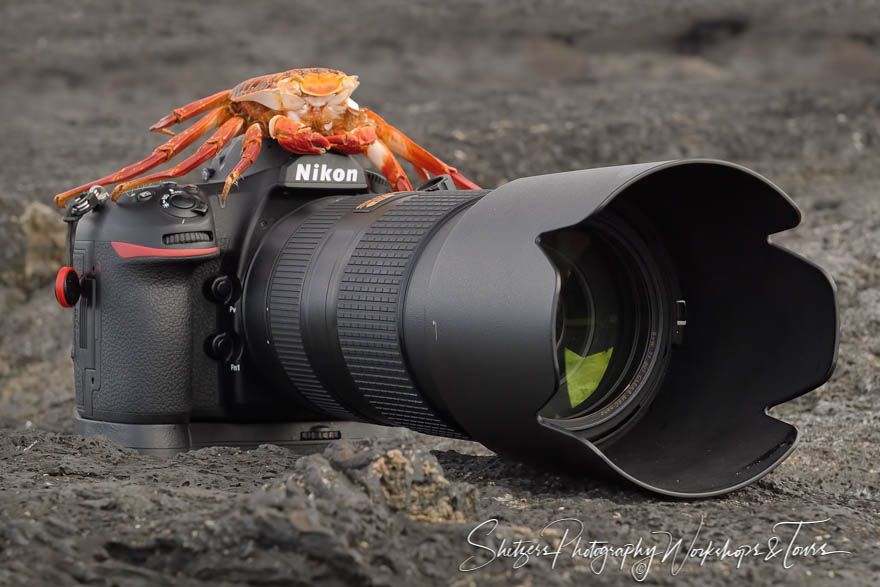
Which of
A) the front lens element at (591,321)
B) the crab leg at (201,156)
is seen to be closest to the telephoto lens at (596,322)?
the front lens element at (591,321)

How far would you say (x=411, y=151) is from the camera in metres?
2.42

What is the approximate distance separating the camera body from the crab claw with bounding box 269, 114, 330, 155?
2 cm

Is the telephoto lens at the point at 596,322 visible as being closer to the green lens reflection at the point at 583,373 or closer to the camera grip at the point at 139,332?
the green lens reflection at the point at 583,373

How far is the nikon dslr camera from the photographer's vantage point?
162cm

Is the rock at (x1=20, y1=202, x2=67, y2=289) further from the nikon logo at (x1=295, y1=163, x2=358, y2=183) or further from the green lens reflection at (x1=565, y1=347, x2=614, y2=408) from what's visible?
the green lens reflection at (x1=565, y1=347, x2=614, y2=408)

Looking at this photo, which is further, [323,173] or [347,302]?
[323,173]

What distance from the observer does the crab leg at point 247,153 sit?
7.04 ft

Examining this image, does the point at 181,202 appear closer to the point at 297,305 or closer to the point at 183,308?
the point at 183,308

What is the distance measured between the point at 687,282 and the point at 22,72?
6538 mm

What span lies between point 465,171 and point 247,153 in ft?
9.48

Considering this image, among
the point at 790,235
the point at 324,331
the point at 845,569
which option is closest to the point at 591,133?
the point at 790,235

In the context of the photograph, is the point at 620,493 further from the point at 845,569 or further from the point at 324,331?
the point at 324,331

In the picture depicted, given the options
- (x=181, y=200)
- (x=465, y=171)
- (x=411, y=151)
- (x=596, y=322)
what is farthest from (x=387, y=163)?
(x=465, y=171)

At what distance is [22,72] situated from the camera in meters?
7.50
